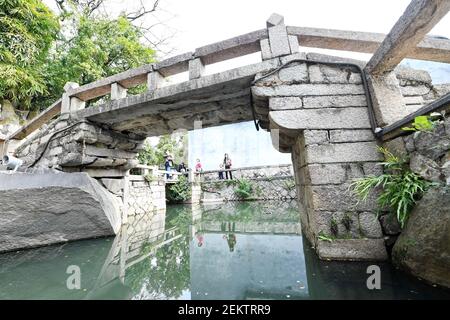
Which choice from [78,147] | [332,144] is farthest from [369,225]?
[78,147]

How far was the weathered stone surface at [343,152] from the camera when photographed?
2.24 meters

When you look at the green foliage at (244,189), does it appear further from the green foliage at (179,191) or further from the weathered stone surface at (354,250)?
the weathered stone surface at (354,250)

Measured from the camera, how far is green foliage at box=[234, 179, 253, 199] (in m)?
10.4

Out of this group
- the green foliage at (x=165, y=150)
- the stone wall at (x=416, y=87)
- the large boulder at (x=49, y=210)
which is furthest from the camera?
the green foliage at (x=165, y=150)

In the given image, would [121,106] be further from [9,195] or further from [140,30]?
[140,30]

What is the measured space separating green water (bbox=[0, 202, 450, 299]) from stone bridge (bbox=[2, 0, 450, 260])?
0.36 metres

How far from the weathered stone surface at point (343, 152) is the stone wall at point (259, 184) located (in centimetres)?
792

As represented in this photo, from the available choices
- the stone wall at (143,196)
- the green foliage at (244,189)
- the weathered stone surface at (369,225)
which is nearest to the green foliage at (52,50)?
the stone wall at (143,196)

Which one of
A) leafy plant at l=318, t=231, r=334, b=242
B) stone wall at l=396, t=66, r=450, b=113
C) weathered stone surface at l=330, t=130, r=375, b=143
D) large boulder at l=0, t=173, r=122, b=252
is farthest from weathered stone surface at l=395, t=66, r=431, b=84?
large boulder at l=0, t=173, r=122, b=252

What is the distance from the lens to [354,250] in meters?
2.04

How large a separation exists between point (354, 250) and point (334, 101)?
1547mm

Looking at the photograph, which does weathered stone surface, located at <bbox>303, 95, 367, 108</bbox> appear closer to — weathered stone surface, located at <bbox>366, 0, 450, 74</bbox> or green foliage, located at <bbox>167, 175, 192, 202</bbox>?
weathered stone surface, located at <bbox>366, 0, 450, 74</bbox>
